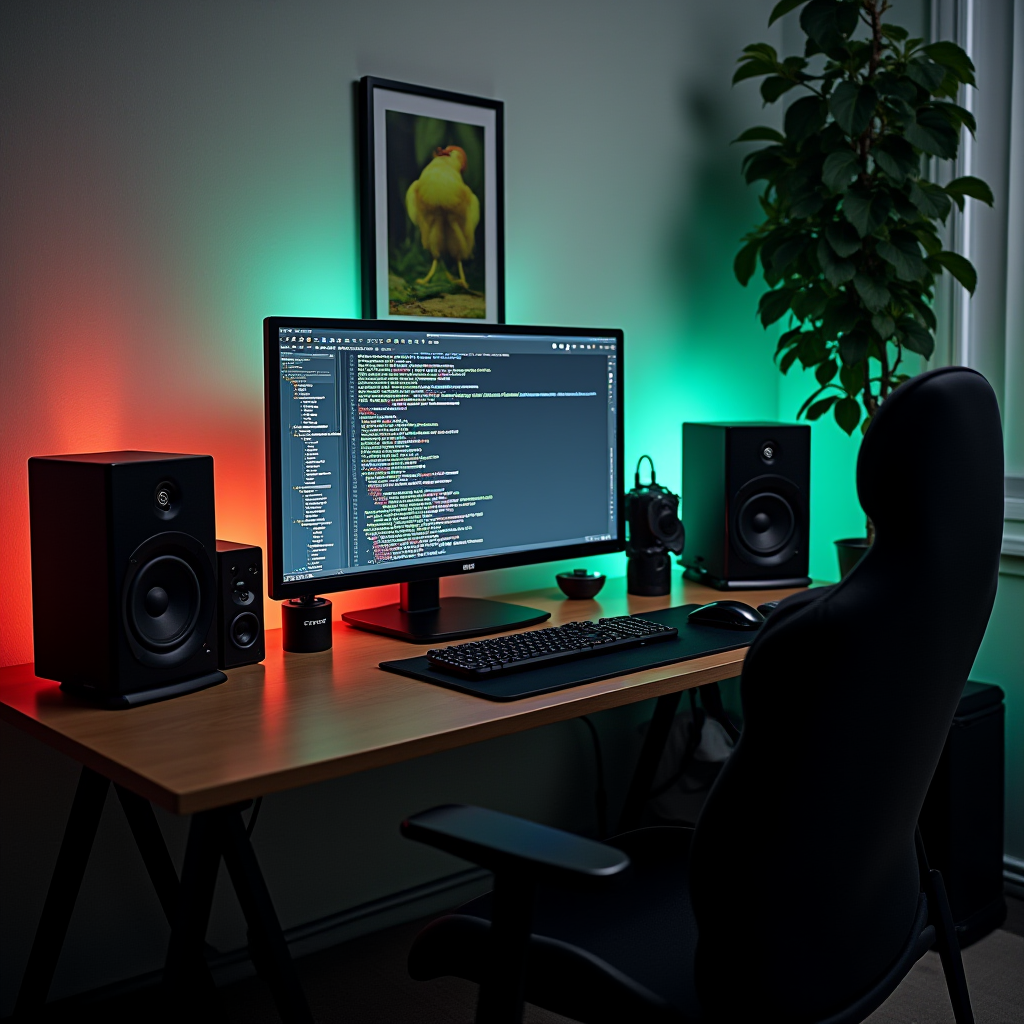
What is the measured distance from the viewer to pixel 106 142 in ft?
5.86

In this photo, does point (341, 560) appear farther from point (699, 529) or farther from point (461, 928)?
point (699, 529)

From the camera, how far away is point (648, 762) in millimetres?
2146

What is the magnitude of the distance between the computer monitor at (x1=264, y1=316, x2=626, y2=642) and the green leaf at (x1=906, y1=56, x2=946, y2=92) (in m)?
0.84

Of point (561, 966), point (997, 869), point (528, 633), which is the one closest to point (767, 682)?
point (561, 966)

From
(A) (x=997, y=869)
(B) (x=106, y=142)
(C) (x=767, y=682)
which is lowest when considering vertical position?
(A) (x=997, y=869)

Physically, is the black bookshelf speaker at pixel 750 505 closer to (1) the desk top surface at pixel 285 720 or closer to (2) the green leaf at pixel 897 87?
(1) the desk top surface at pixel 285 720

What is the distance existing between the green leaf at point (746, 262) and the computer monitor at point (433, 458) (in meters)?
0.60

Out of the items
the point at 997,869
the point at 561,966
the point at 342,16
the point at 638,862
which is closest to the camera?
the point at 561,966

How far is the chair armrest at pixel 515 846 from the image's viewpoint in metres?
0.99

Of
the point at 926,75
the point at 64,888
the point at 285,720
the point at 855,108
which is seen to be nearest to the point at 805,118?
the point at 855,108

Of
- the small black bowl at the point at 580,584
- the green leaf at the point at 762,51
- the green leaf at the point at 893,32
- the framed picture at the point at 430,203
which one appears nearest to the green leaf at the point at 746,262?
the green leaf at the point at 762,51

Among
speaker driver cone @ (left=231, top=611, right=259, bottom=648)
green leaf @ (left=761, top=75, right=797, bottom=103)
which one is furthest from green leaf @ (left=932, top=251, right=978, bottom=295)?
speaker driver cone @ (left=231, top=611, right=259, bottom=648)

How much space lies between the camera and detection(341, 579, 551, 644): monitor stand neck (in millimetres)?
1855

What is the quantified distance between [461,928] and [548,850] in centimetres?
31
